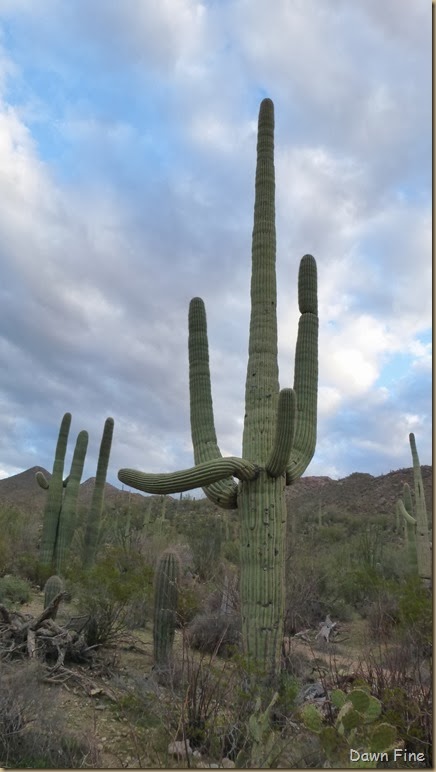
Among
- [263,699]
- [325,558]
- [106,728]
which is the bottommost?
[106,728]

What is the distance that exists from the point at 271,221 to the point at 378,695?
6.24m

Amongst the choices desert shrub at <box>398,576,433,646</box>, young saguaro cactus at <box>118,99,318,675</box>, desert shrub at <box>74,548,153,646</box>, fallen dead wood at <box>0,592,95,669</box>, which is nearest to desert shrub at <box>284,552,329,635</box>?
desert shrub at <box>398,576,433,646</box>

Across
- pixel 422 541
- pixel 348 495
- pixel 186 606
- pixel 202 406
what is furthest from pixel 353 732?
pixel 348 495

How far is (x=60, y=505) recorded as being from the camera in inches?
590

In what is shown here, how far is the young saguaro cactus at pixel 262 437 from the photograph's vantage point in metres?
6.66

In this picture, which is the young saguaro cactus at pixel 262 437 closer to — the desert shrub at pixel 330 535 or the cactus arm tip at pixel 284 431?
the cactus arm tip at pixel 284 431

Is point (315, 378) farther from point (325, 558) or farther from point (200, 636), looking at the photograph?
point (325, 558)

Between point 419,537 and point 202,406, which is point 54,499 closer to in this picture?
point 202,406

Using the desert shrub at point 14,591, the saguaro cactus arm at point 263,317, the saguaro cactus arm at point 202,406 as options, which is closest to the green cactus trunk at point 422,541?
the saguaro cactus arm at point 202,406

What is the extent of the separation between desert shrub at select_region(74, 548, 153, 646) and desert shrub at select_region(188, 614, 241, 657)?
3.33 feet

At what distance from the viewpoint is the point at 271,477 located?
7.04 meters

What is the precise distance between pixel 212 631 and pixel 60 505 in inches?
280

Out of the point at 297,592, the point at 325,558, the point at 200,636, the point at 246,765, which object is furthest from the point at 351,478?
the point at 246,765

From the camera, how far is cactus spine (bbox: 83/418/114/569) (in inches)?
576
